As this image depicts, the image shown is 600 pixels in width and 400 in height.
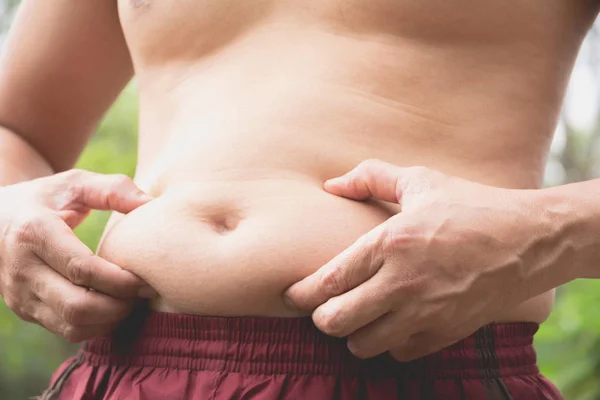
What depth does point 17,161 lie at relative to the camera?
134 cm

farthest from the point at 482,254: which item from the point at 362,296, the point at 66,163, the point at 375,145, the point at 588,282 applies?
the point at 588,282

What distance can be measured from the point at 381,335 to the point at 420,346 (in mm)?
55

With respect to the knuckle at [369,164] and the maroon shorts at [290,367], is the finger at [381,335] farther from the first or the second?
the knuckle at [369,164]

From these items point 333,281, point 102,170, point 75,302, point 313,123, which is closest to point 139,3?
point 313,123

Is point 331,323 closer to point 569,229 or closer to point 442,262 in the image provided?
point 442,262

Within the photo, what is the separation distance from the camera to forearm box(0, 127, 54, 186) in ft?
4.30

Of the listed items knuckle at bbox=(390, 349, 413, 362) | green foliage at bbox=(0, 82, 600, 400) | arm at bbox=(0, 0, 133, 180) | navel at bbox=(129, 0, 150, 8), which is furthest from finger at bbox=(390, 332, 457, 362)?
green foliage at bbox=(0, 82, 600, 400)

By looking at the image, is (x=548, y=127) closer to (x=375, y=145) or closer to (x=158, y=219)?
(x=375, y=145)

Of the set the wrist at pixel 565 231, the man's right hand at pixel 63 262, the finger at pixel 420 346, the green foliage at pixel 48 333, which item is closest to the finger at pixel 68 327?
the man's right hand at pixel 63 262

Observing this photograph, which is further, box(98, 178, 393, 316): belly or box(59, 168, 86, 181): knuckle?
box(59, 168, 86, 181): knuckle

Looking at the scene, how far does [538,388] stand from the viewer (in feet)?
3.28

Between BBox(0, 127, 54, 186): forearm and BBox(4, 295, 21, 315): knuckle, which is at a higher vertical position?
BBox(0, 127, 54, 186): forearm

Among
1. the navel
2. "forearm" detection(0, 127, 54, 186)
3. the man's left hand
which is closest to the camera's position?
the man's left hand

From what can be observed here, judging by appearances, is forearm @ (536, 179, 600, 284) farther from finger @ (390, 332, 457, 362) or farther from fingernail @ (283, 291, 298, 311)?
fingernail @ (283, 291, 298, 311)
